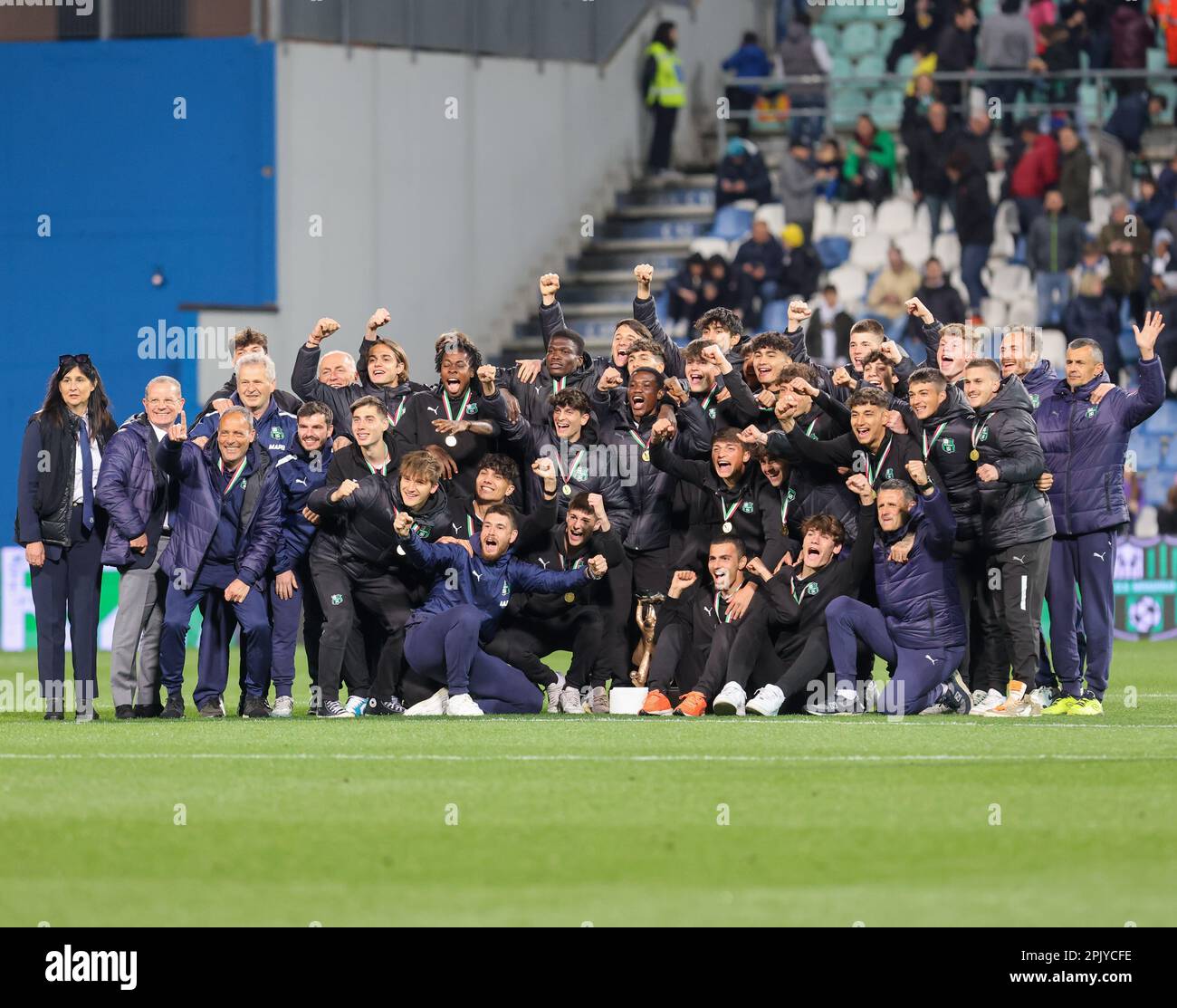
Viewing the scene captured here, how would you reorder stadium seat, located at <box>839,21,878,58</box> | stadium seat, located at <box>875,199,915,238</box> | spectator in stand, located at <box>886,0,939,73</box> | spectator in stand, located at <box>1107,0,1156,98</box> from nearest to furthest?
stadium seat, located at <box>875,199,915,238</box> < spectator in stand, located at <box>1107,0,1156,98</box> < spectator in stand, located at <box>886,0,939,73</box> < stadium seat, located at <box>839,21,878,58</box>

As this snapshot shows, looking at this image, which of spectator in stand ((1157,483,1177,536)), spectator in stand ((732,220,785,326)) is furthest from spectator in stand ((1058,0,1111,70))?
spectator in stand ((1157,483,1177,536))

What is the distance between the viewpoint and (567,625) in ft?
47.6

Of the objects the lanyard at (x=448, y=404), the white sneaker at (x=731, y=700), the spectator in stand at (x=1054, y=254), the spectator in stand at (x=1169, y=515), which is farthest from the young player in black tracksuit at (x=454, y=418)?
the spectator in stand at (x=1054, y=254)

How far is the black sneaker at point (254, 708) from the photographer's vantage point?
46.3ft

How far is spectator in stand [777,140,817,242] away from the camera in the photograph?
1099 inches

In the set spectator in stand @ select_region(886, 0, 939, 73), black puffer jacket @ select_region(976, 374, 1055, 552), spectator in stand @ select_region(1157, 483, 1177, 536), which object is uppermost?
spectator in stand @ select_region(886, 0, 939, 73)

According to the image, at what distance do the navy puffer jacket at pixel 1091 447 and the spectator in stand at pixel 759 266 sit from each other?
12.2 meters

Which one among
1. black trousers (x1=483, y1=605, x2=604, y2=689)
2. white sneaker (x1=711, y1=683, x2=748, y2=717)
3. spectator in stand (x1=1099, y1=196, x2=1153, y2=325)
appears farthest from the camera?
spectator in stand (x1=1099, y1=196, x2=1153, y2=325)

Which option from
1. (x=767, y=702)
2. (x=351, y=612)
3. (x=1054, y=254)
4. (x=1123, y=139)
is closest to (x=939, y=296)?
(x=1054, y=254)

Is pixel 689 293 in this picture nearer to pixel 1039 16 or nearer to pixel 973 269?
pixel 973 269

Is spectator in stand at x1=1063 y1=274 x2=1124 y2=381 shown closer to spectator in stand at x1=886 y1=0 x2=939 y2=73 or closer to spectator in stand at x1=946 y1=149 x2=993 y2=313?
spectator in stand at x1=946 y1=149 x2=993 y2=313

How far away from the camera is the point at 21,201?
82.6 feet

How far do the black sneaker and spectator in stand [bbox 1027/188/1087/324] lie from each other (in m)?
14.6
